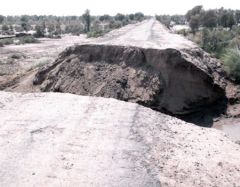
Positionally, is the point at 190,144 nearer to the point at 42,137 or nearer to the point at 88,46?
the point at 42,137

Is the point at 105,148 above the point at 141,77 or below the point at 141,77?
above

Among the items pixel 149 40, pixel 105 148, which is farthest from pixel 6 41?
pixel 105 148

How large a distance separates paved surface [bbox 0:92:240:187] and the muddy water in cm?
578

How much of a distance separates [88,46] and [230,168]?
16.5 meters

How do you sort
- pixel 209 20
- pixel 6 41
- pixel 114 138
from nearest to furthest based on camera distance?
pixel 114 138
pixel 6 41
pixel 209 20

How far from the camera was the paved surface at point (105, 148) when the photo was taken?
12.0 m

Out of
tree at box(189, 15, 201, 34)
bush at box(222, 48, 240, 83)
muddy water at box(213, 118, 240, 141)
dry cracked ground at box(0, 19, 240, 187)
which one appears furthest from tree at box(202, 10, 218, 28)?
muddy water at box(213, 118, 240, 141)

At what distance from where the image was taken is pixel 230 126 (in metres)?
24.0

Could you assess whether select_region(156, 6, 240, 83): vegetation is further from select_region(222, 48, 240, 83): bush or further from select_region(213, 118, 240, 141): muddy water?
select_region(213, 118, 240, 141): muddy water

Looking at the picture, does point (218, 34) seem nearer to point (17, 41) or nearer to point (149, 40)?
point (149, 40)

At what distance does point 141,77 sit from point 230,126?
5.16m

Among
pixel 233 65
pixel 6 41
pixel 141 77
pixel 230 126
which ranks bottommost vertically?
pixel 6 41

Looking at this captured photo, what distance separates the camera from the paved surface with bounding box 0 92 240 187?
1202 cm

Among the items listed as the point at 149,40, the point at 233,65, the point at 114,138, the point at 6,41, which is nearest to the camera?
the point at 114,138
